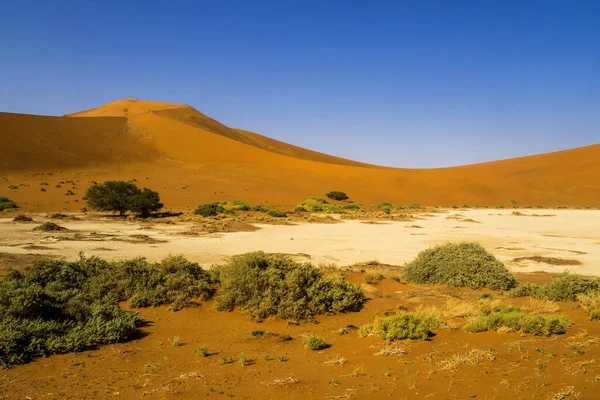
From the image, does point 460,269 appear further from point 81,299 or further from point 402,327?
point 81,299

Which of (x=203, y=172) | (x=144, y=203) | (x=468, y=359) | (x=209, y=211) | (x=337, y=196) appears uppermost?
(x=203, y=172)

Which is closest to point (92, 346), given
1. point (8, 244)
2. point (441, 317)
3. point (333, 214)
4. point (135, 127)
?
point (441, 317)

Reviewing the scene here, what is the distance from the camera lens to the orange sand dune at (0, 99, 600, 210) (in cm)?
4350

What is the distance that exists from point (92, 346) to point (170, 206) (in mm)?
29291

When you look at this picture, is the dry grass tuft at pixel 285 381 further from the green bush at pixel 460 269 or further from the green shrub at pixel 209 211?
the green shrub at pixel 209 211

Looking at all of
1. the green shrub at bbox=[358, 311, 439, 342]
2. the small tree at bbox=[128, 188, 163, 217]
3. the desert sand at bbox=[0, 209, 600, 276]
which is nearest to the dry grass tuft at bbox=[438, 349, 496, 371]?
the green shrub at bbox=[358, 311, 439, 342]

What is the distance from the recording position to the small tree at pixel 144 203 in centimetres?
2728

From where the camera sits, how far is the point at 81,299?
26.5ft

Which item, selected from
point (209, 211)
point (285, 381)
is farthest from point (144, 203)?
point (285, 381)

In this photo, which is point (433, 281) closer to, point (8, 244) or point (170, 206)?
point (8, 244)

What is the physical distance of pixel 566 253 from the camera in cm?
1802

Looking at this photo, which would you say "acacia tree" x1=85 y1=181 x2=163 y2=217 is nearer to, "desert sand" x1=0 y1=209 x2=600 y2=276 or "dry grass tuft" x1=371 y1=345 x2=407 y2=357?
"desert sand" x1=0 y1=209 x2=600 y2=276

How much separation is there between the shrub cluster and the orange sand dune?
2470 centimetres

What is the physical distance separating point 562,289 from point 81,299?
1035cm
